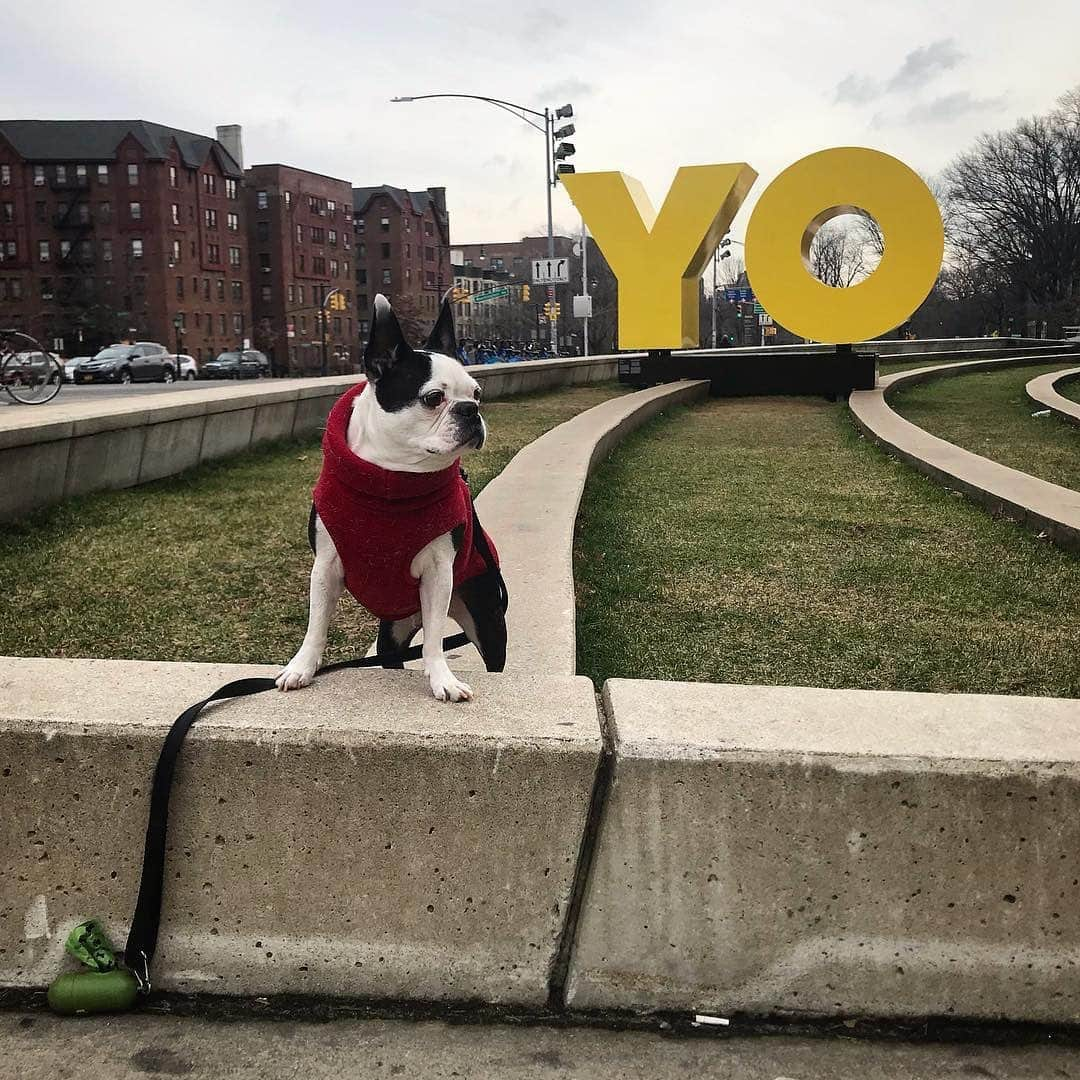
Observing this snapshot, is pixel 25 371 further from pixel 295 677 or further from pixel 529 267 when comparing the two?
pixel 529 267

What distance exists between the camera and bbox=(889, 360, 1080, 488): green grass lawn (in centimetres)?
1154

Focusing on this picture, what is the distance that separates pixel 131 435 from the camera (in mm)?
8727

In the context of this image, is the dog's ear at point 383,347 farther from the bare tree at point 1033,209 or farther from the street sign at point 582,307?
the bare tree at point 1033,209

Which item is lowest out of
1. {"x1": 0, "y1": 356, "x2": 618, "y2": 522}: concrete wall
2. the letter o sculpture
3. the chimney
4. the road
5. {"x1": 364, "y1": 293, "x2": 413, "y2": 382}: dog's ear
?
the road

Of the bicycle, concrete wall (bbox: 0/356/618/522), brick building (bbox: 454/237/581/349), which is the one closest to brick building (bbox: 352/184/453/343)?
brick building (bbox: 454/237/581/349)

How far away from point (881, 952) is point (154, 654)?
3.40 meters

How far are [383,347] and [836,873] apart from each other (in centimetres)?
164

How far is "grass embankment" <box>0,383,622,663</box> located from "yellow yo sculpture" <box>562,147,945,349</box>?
12.5m

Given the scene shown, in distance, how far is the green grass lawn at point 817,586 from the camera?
518cm

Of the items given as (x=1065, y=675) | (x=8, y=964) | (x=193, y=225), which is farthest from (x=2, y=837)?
(x=193, y=225)

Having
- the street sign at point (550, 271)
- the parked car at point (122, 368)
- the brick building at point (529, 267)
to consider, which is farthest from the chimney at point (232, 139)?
the street sign at point (550, 271)

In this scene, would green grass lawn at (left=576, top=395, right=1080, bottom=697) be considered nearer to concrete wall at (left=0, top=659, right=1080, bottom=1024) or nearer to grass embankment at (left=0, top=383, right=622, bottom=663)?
grass embankment at (left=0, top=383, right=622, bottom=663)

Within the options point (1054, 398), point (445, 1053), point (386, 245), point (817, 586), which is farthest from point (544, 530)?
point (386, 245)

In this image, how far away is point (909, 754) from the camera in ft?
8.33
